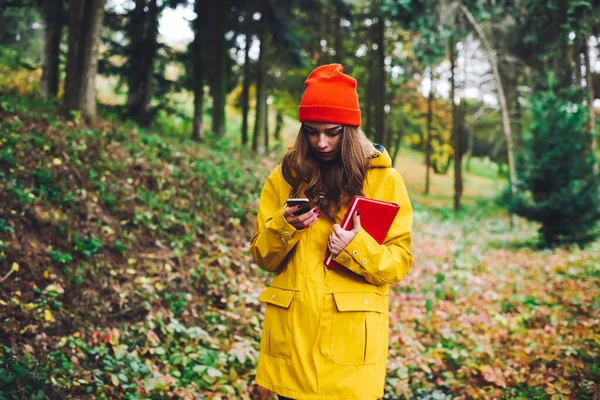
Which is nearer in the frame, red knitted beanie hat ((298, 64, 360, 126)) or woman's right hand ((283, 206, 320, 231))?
woman's right hand ((283, 206, 320, 231))

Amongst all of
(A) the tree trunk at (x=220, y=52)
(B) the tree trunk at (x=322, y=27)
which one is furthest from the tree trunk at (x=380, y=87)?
(A) the tree trunk at (x=220, y=52)

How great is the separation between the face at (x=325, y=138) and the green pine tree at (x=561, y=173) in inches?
453

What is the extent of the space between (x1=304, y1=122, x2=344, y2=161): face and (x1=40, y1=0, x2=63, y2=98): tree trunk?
13.7m

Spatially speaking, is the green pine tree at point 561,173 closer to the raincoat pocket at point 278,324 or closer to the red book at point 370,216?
the red book at point 370,216

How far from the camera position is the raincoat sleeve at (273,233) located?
237 centimetres

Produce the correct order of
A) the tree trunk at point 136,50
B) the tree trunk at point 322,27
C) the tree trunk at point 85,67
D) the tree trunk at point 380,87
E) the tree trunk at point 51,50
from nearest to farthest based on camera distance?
1. the tree trunk at point 85,67
2. the tree trunk at point 51,50
3. the tree trunk at point 380,87
4. the tree trunk at point 136,50
5. the tree trunk at point 322,27

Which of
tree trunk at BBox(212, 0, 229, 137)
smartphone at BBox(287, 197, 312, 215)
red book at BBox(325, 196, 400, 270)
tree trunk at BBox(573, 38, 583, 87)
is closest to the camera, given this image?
smartphone at BBox(287, 197, 312, 215)

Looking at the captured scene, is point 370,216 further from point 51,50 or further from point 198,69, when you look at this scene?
point 51,50

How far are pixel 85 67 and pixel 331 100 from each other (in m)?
9.23

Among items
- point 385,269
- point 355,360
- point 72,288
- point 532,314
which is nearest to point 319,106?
point 385,269

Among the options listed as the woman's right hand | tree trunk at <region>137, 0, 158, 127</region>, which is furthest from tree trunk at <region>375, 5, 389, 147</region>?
the woman's right hand

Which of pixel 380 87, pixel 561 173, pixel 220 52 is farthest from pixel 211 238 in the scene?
pixel 220 52

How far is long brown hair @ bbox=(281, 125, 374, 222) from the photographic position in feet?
8.11

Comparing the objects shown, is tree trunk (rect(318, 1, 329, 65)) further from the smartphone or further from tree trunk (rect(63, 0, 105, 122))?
the smartphone
